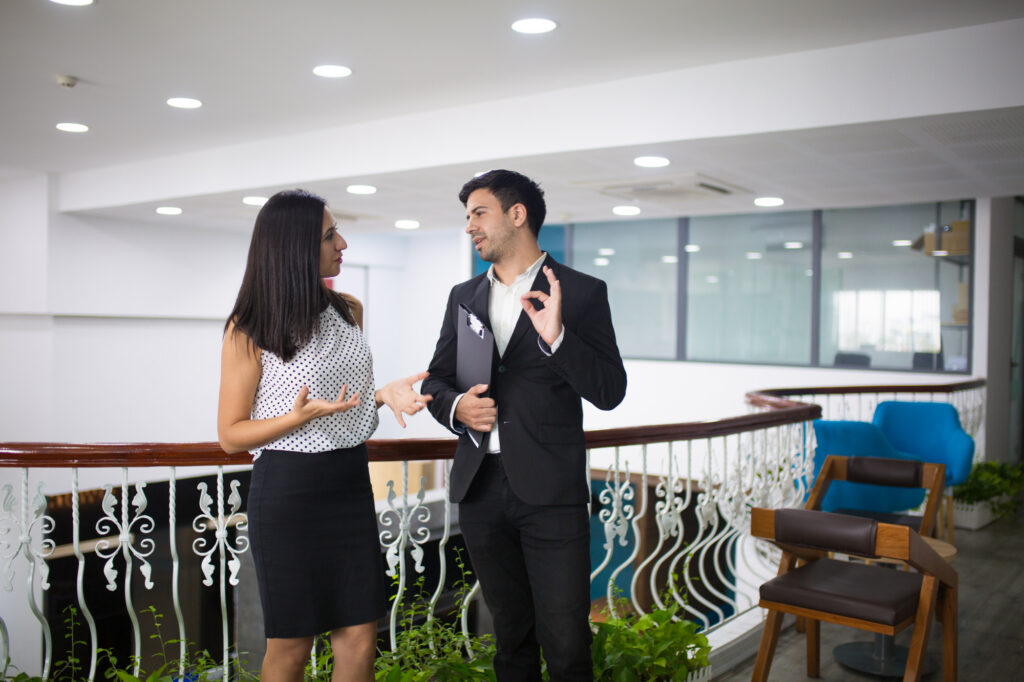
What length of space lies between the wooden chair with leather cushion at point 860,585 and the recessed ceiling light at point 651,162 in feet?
11.1

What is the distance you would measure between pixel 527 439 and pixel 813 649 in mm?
2124

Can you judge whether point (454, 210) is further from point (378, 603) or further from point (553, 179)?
point (378, 603)

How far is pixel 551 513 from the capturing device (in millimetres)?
2172

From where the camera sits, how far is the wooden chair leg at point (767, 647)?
3.16 m

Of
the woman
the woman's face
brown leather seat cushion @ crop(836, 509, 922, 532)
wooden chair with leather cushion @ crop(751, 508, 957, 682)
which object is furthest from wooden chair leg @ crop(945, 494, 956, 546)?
the woman's face

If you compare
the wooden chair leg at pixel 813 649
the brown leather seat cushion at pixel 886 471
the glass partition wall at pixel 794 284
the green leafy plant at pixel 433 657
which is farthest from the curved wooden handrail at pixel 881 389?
the green leafy plant at pixel 433 657

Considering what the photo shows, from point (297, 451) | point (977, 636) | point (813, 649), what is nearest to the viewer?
point (297, 451)

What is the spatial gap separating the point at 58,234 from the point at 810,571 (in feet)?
28.4

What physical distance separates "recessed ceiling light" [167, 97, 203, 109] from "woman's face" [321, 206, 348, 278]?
4399 millimetres

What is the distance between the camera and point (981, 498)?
23.1 ft

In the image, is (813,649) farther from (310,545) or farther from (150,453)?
(150,453)

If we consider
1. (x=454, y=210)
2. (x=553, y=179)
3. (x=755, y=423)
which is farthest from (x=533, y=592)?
(x=454, y=210)

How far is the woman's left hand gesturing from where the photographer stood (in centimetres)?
210

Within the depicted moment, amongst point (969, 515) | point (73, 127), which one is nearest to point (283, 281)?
point (73, 127)
